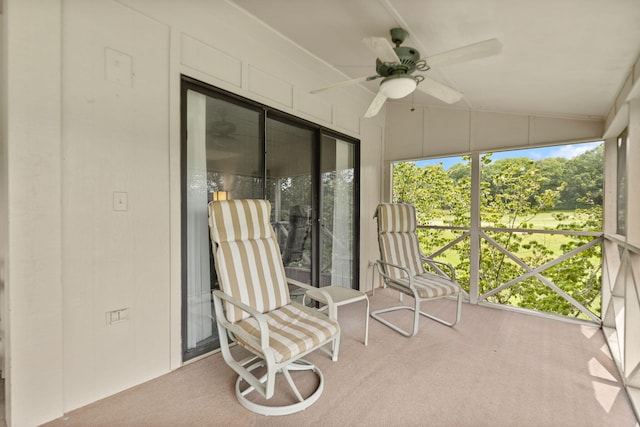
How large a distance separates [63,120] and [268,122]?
5.18 ft

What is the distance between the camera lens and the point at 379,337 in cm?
279

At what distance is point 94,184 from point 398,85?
83.0 inches

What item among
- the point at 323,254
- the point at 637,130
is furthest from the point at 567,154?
the point at 323,254

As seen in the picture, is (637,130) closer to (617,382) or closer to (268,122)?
(617,382)

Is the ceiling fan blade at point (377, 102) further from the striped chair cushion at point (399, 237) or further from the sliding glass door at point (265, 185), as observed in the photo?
the striped chair cushion at point (399, 237)

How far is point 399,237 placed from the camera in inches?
142

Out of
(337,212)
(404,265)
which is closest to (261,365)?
(404,265)

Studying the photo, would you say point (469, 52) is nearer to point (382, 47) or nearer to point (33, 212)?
point (382, 47)

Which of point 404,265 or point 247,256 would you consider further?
point 404,265

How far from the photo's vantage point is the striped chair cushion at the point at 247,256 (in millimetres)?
2039

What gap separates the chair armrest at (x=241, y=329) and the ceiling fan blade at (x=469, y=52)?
193 cm

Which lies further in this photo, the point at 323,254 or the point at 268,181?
the point at 323,254

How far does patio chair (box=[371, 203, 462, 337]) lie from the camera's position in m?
2.97

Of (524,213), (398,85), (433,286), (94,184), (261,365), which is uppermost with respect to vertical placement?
(398,85)
